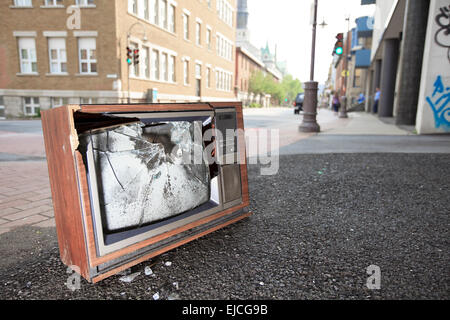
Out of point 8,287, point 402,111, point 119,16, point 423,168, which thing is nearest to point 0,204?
point 8,287

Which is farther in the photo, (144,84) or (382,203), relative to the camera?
(144,84)

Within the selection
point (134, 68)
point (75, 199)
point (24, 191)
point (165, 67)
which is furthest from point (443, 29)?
point (165, 67)

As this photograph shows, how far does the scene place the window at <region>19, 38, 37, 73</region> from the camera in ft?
63.3

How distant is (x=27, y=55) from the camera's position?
19469 millimetres

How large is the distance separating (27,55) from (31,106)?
124 inches

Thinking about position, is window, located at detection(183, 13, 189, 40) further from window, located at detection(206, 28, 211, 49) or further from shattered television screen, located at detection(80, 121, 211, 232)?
shattered television screen, located at detection(80, 121, 211, 232)

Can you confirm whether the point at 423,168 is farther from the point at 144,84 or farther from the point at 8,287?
the point at 144,84

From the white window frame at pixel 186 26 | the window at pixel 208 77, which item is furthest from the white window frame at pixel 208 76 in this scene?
the white window frame at pixel 186 26

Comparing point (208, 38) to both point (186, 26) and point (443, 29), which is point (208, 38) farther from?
point (443, 29)

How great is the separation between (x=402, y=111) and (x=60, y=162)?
12.9m

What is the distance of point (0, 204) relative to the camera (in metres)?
3.44

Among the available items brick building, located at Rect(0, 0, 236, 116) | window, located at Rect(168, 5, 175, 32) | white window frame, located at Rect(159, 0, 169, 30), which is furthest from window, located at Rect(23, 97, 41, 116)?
window, located at Rect(168, 5, 175, 32)

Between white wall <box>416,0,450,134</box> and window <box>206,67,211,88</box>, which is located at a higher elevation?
window <box>206,67,211,88</box>
